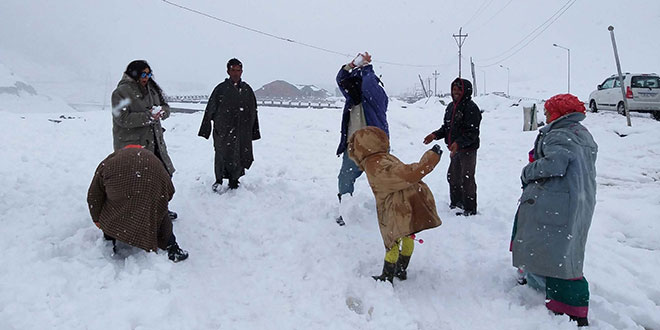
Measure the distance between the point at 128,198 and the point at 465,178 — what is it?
13.1ft

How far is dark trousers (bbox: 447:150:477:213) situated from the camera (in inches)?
195

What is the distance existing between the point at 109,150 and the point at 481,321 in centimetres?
856

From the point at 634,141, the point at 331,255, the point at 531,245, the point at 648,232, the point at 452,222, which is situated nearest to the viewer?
the point at 531,245

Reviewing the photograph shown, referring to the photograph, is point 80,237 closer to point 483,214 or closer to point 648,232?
point 483,214

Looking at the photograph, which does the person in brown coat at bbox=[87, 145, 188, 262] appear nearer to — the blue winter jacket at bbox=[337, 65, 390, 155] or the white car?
the blue winter jacket at bbox=[337, 65, 390, 155]

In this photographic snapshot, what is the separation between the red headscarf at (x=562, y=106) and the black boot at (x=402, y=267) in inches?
67.5

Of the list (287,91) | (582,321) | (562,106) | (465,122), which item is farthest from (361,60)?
(287,91)

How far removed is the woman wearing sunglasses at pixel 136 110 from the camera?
4.12 meters

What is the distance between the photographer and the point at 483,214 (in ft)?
16.6

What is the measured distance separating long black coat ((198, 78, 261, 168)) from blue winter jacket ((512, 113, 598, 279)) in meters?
4.00

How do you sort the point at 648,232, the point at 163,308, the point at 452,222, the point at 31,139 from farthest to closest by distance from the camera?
the point at 31,139
the point at 452,222
the point at 648,232
the point at 163,308

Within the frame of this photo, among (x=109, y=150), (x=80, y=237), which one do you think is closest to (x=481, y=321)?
(x=80, y=237)

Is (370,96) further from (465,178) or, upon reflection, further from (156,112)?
(156,112)

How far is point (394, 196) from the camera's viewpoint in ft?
10.7
